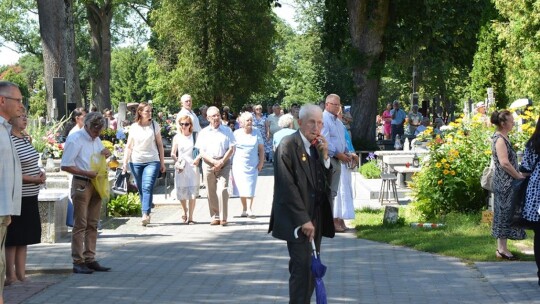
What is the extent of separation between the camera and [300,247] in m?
8.49

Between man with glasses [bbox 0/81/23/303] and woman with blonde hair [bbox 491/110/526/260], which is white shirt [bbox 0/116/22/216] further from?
woman with blonde hair [bbox 491/110/526/260]

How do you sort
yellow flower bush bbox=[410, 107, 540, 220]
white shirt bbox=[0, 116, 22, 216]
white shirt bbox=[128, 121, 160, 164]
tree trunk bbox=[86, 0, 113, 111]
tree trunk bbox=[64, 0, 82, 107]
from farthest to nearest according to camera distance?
tree trunk bbox=[86, 0, 113, 111] → tree trunk bbox=[64, 0, 82, 107] → yellow flower bush bbox=[410, 107, 540, 220] → white shirt bbox=[128, 121, 160, 164] → white shirt bbox=[0, 116, 22, 216]

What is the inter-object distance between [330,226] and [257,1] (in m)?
43.1

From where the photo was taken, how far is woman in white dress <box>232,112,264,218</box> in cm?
1880

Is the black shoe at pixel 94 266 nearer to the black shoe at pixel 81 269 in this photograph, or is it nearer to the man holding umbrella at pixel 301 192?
the black shoe at pixel 81 269

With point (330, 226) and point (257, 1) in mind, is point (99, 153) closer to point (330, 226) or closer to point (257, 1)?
point (330, 226)

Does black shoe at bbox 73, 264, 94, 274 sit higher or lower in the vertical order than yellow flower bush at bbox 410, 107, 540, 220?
lower

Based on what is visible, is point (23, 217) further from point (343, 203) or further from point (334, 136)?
point (343, 203)

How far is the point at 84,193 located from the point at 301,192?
14.0 feet

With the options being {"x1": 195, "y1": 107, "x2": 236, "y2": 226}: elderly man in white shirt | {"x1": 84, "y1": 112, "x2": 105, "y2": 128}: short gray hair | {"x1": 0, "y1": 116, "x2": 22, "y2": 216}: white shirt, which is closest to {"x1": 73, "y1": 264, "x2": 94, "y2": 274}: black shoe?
{"x1": 84, "y1": 112, "x2": 105, "y2": 128}: short gray hair

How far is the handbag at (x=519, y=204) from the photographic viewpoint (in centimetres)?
1115

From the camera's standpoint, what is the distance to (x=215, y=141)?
17844 mm

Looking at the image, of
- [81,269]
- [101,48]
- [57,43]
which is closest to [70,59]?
[57,43]

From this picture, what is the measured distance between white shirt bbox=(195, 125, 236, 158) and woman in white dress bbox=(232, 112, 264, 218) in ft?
2.96
